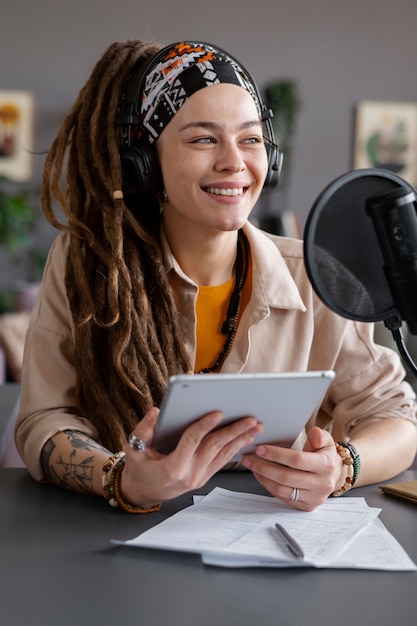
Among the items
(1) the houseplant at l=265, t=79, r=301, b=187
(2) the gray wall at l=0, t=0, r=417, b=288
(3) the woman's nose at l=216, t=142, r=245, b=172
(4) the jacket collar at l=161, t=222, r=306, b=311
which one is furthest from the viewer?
(1) the houseplant at l=265, t=79, r=301, b=187

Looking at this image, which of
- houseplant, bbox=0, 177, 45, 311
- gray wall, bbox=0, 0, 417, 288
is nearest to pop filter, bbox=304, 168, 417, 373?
houseplant, bbox=0, 177, 45, 311

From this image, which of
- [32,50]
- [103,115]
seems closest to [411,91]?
[32,50]

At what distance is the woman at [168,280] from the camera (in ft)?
4.98

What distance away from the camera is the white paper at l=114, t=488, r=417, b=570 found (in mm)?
999

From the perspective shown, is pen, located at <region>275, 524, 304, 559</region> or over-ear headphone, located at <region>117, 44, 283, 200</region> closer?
pen, located at <region>275, 524, 304, 559</region>

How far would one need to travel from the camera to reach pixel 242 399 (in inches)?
40.4

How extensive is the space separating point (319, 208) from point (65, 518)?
0.58m

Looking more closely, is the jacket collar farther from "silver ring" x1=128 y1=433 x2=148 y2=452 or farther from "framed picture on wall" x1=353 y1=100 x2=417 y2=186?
"framed picture on wall" x1=353 y1=100 x2=417 y2=186

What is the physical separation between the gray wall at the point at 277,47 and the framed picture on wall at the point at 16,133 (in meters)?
0.06

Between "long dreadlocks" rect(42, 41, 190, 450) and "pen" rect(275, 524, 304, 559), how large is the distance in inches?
18.3

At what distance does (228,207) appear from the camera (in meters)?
1.52

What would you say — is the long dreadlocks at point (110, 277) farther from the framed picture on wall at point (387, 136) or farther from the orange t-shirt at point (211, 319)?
the framed picture on wall at point (387, 136)

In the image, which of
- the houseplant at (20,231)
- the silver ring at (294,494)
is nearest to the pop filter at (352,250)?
the silver ring at (294,494)

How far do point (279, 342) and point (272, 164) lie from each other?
36 centimetres
